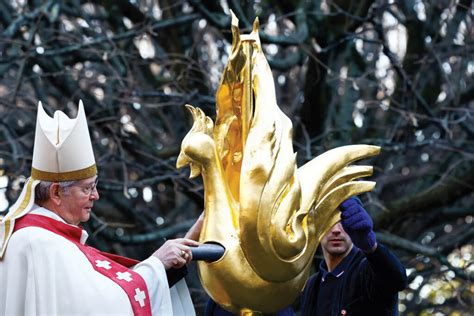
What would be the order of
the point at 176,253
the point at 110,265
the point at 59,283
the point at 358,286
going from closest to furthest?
the point at 176,253, the point at 59,283, the point at 110,265, the point at 358,286

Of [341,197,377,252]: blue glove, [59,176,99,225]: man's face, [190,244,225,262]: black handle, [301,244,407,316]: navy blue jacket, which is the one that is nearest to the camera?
[190,244,225,262]: black handle

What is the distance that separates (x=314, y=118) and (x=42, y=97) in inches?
82.6

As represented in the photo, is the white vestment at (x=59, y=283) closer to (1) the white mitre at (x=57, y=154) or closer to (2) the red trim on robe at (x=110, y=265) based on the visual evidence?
(2) the red trim on robe at (x=110, y=265)

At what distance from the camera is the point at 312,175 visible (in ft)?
13.8

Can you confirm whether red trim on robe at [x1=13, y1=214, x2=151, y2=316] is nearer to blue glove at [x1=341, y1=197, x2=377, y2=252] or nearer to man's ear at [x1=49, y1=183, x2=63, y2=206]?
man's ear at [x1=49, y1=183, x2=63, y2=206]

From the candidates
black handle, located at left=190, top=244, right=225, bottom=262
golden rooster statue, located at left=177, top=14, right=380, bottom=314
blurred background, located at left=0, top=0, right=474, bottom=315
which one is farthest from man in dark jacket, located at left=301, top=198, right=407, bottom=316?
blurred background, located at left=0, top=0, right=474, bottom=315

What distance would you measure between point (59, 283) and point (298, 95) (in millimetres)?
7231

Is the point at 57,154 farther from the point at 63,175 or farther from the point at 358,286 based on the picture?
the point at 358,286

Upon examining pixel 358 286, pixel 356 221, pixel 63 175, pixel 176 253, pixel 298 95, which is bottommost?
pixel 298 95

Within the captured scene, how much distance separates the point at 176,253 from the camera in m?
4.12

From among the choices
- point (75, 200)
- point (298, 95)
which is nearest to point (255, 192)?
point (75, 200)

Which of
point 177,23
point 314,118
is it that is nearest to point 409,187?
point 314,118

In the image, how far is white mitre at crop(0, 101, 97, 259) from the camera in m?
4.44

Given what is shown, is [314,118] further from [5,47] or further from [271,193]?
[271,193]
